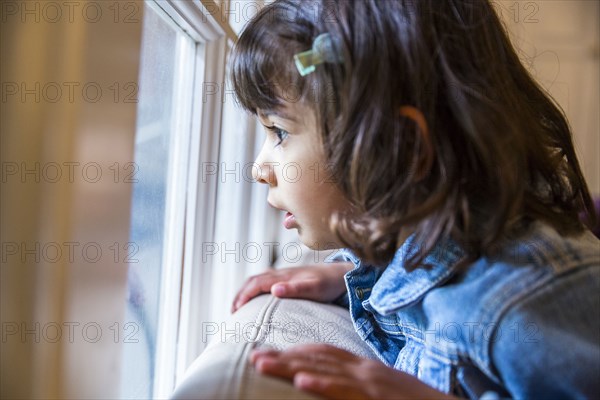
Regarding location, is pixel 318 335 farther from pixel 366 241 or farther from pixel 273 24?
pixel 273 24

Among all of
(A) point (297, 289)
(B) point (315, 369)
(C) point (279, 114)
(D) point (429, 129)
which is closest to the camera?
(B) point (315, 369)

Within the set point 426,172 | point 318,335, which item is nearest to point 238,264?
point 318,335

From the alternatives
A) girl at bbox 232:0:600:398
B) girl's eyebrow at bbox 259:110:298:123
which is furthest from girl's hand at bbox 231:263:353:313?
girl's eyebrow at bbox 259:110:298:123

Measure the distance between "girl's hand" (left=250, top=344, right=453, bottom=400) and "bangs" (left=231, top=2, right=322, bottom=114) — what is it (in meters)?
0.28

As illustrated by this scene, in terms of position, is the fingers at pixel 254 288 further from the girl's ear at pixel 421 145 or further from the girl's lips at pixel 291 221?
the girl's ear at pixel 421 145

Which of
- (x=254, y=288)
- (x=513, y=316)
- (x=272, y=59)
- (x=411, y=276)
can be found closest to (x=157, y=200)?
(x=254, y=288)

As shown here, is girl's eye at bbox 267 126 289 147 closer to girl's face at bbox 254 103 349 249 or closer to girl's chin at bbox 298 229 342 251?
girl's face at bbox 254 103 349 249

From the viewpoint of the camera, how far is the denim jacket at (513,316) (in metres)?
Answer: 0.44

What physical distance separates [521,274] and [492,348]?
7cm

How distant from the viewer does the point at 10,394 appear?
0.42 meters

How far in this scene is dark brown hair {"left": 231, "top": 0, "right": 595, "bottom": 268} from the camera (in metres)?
0.52

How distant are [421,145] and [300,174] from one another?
0.53 feet

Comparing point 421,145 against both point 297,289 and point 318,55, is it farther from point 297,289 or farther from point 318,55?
point 297,289

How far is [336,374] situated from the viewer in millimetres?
428
